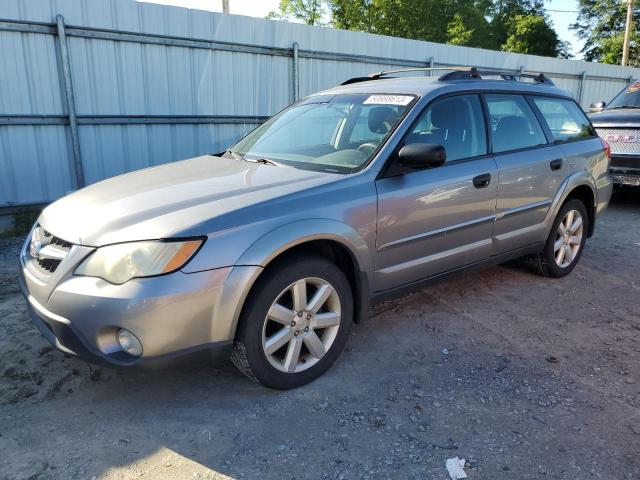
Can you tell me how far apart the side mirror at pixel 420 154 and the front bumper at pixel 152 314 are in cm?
121

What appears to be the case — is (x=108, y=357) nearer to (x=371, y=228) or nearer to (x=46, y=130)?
(x=371, y=228)

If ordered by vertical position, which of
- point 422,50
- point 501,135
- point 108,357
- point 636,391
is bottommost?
point 636,391

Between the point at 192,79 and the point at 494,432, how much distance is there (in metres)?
6.36

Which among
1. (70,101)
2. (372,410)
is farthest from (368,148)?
(70,101)

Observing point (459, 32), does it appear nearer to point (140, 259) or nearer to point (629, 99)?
A: point (629, 99)

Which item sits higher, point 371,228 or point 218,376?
point 371,228

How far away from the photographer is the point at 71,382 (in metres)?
3.04

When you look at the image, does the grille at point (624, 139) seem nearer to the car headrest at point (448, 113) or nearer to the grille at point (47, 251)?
the car headrest at point (448, 113)

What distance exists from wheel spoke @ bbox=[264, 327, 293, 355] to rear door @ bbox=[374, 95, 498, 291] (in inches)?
28.6

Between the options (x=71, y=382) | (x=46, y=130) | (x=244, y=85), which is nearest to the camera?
(x=71, y=382)

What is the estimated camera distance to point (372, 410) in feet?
9.24

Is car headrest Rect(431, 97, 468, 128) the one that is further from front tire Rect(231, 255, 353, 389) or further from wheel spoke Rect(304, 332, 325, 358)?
wheel spoke Rect(304, 332, 325, 358)

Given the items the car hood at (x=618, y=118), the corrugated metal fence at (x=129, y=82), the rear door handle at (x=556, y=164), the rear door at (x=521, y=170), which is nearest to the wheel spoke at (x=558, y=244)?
the rear door at (x=521, y=170)

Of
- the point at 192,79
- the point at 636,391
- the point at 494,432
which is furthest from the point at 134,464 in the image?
the point at 192,79
